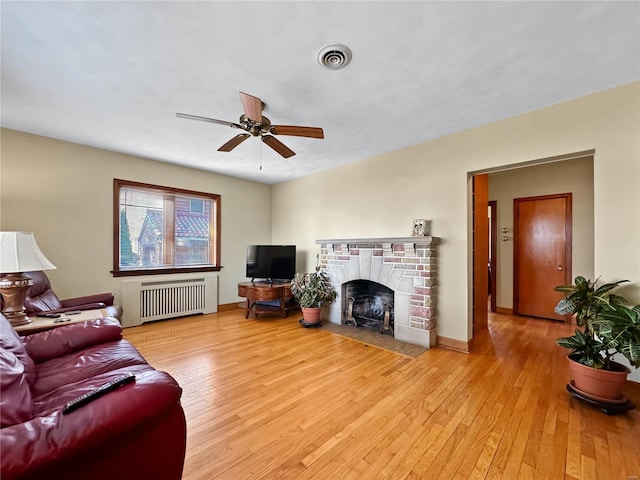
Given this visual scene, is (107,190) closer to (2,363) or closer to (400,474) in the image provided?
(2,363)

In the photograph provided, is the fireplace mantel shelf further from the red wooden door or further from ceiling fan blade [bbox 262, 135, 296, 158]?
the red wooden door

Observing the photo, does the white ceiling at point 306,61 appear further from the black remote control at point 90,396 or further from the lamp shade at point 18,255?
the black remote control at point 90,396

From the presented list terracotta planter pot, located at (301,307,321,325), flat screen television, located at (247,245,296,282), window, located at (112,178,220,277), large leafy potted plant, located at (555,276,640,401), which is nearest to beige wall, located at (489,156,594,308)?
large leafy potted plant, located at (555,276,640,401)

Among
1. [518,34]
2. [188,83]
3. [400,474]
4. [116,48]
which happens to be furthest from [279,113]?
[400,474]

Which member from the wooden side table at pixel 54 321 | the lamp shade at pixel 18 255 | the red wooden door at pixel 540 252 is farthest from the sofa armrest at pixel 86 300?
the red wooden door at pixel 540 252

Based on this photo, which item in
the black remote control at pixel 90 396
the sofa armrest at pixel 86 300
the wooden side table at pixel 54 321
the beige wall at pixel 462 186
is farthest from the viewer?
the sofa armrest at pixel 86 300

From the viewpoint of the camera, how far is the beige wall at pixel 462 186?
229 cm

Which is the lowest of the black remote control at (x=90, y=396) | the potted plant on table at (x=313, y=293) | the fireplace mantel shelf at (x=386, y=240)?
the potted plant on table at (x=313, y=293)

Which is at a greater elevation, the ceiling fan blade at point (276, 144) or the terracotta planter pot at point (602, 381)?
the ceiling fan blade at point (276, 144)

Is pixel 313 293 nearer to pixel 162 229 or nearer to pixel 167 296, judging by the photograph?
pixel 167 296

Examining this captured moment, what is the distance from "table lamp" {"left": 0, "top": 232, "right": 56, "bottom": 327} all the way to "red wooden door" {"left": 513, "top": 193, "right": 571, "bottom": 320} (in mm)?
6126

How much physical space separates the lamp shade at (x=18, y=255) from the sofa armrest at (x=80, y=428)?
1.63m

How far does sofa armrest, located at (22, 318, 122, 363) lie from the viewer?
72.9 inches

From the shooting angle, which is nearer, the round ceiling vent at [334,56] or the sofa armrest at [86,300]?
the round ceiling vent at [334,56]
